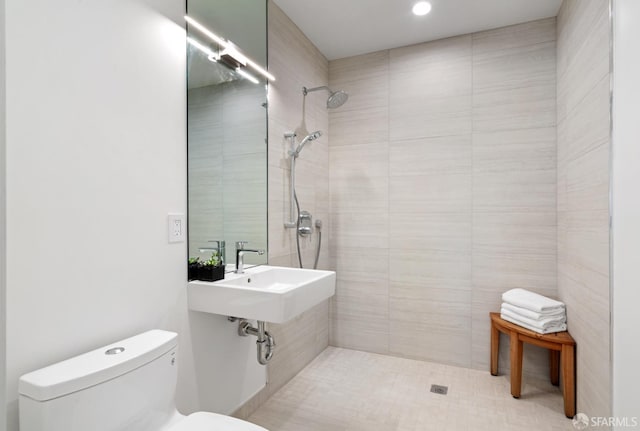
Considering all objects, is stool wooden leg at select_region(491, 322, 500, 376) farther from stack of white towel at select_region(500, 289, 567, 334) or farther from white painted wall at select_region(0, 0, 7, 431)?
white painted wall at select_region(0, 0, 7, 431)

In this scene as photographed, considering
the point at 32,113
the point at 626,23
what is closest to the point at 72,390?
the point at 32,113

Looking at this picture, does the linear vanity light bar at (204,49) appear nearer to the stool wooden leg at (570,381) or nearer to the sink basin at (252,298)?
the sink basin at (252,298)

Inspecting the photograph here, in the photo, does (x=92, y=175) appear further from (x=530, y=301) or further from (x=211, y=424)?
(x=530, y=301)

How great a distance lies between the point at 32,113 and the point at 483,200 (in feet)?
8.58

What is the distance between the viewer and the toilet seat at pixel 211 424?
3.87ft

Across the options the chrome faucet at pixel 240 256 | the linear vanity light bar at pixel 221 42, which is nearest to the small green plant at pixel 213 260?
the chrome faucet at pixel 240 256

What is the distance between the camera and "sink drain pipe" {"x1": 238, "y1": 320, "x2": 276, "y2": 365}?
5.98 ft

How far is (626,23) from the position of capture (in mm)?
1341

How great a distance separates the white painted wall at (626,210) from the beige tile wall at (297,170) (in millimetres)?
1748

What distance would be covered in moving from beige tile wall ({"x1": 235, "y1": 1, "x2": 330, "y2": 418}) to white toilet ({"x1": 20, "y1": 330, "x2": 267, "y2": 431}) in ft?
2.70

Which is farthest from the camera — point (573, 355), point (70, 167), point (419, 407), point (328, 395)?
point (328, 395)

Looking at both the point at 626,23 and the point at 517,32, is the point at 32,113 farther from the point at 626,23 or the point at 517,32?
the point at 517,32

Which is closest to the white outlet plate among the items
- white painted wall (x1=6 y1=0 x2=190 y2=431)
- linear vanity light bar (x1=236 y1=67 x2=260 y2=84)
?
white painted wall (x1=6 y1=0 x2=190 y2=431)

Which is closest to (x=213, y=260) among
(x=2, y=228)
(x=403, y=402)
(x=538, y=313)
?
(x=2, y=228)
